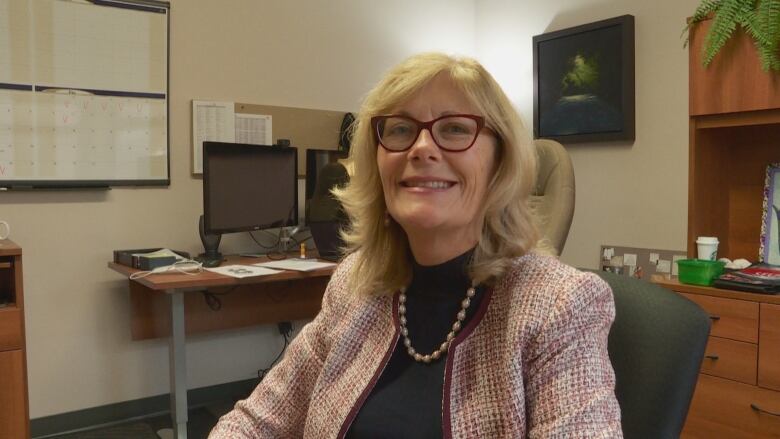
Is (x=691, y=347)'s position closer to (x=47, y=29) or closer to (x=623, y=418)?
(x=623, y=418)

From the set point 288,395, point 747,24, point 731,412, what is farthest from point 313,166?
point 288,395

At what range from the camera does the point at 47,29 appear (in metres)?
2.83

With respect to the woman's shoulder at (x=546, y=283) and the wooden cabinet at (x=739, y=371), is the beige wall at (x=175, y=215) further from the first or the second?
the woman's shoulder at (x=546, y=283)

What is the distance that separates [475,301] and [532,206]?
227 millimetres

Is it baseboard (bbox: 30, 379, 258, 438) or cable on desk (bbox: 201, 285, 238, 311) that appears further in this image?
cable on desk (bbox: 201, 285, 238, 311)

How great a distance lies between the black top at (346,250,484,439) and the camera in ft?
3.17

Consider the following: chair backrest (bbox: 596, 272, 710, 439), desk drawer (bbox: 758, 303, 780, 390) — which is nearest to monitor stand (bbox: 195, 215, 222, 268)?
desk drawer (bbox: 758, 303, 780, 390)

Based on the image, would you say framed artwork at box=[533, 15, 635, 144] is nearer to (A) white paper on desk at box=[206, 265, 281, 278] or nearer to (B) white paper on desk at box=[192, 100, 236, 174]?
(B) white paper on desk at box=[192, 100, 236, 174]

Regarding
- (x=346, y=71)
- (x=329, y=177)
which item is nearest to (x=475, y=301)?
(x=329, y=177)

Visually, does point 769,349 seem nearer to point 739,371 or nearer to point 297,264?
point 739,371

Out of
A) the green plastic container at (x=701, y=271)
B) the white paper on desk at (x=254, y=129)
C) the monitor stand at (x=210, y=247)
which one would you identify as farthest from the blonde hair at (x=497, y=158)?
the white paper on desk at (x=254, y=129)

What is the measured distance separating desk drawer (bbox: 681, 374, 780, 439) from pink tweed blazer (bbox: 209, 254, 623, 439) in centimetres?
150

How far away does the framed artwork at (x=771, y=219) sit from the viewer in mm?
2570

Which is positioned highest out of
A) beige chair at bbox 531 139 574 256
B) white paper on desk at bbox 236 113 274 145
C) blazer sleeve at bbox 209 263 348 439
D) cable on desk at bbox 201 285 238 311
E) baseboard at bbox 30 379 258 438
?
white paper on desk at bbox 236 113 274 145
